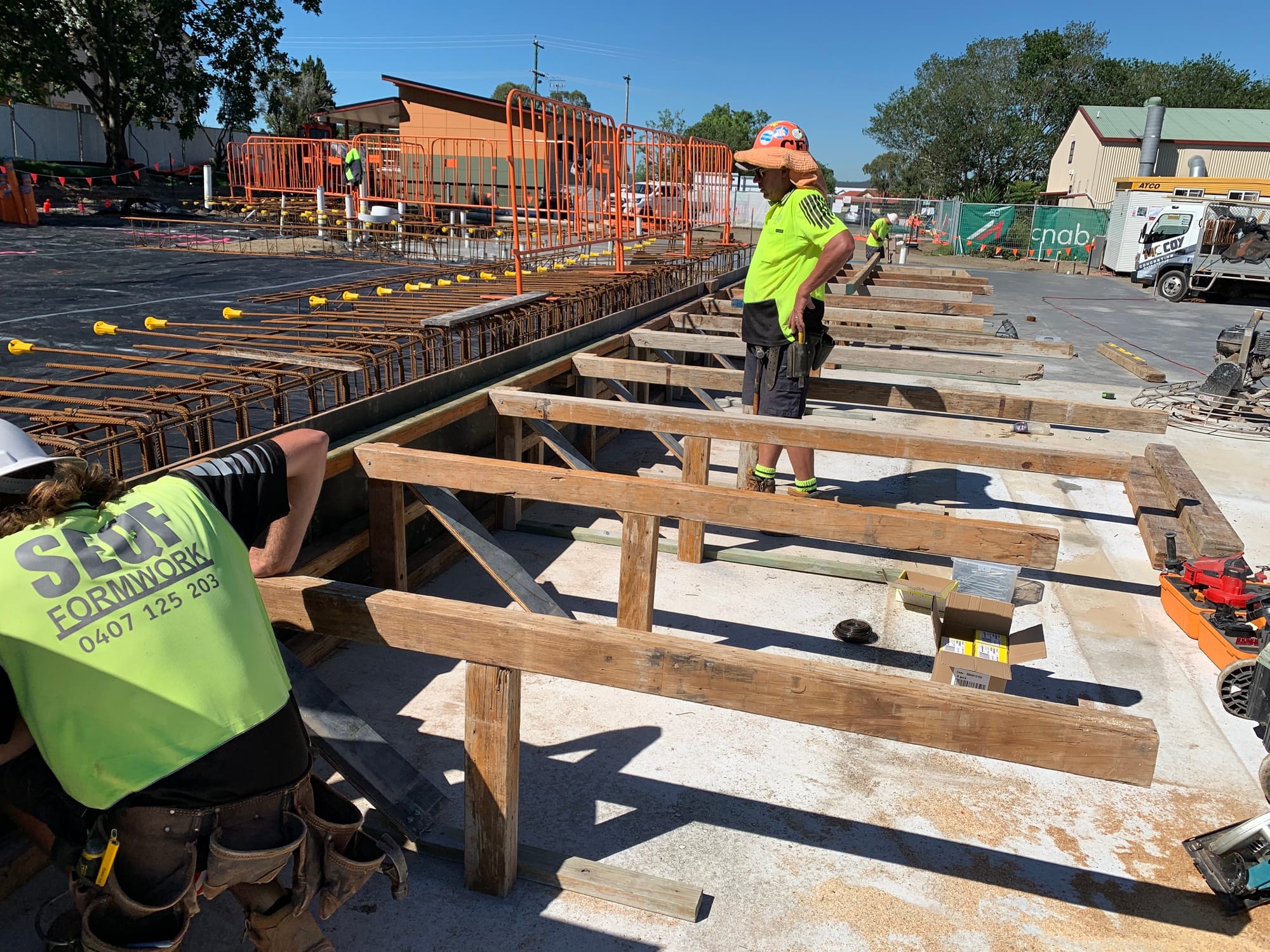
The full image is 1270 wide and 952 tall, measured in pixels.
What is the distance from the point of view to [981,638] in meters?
3.79

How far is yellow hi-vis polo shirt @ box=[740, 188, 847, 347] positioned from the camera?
16.2 ft

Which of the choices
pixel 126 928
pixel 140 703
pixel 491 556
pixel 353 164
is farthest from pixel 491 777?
pixel 353 164

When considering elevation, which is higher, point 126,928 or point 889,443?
point 889,443

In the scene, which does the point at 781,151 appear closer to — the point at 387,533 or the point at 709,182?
the point at 387,533

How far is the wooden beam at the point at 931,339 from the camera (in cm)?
737

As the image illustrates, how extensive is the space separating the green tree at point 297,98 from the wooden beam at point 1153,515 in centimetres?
6534

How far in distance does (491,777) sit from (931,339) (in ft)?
21.4

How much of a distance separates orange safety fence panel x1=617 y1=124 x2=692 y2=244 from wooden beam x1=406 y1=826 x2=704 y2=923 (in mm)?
8205

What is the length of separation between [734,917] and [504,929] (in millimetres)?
689

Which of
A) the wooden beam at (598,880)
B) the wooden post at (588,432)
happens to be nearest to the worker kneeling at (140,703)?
the wooden beam at (598,880)

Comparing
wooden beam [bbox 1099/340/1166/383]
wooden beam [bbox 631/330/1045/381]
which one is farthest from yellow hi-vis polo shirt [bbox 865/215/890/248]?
wooden beam [bbox 631/330/1045/381]

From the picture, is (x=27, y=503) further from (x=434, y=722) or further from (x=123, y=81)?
(x=123, y=81)

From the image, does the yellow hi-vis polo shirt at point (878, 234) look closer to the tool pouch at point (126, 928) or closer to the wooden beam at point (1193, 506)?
the wooden beam at point (1193, 506)

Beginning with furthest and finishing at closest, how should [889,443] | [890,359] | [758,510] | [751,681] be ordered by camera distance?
1. [890,359]
2. [889,443]
3. [758,510]
4. [751,681]
